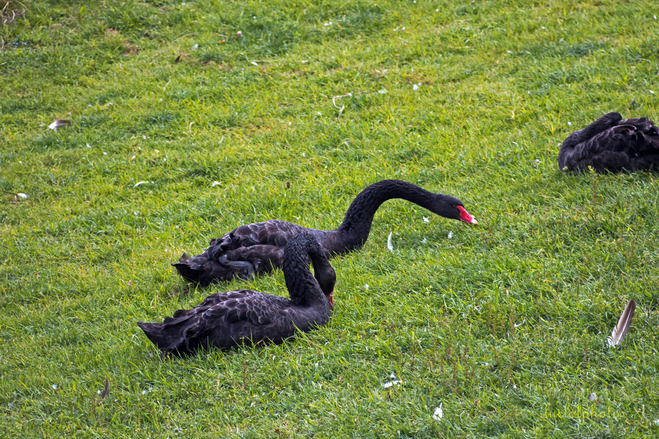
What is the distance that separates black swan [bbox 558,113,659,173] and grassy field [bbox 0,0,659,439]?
0.16m

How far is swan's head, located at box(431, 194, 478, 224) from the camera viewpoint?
5.05 metres

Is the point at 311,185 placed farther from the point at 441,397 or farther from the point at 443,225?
the point at 441,397

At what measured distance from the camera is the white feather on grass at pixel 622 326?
Result: 328 cm

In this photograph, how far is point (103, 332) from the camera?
468 centimetres

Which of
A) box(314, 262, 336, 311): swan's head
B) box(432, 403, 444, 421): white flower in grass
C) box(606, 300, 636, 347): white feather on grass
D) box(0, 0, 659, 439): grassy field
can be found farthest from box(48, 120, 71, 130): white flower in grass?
box(606, 300, 636, 347): white feather on grass

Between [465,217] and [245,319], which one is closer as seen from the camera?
[245,319]

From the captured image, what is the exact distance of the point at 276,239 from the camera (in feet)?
17.1

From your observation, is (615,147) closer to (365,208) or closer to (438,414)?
A: (365,208)

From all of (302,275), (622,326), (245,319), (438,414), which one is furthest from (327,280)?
(622,326)

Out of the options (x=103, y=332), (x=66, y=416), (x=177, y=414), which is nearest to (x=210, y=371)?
(x=177, y=414)

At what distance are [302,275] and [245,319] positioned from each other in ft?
1.67

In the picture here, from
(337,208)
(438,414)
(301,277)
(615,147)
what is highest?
(615,147)

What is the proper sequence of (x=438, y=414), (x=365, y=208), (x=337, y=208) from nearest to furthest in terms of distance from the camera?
(x=438, y=414) → (x=365, y=208) → (x=337, y=208)

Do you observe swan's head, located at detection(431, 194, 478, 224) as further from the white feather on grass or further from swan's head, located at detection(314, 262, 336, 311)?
the white feather on grass
